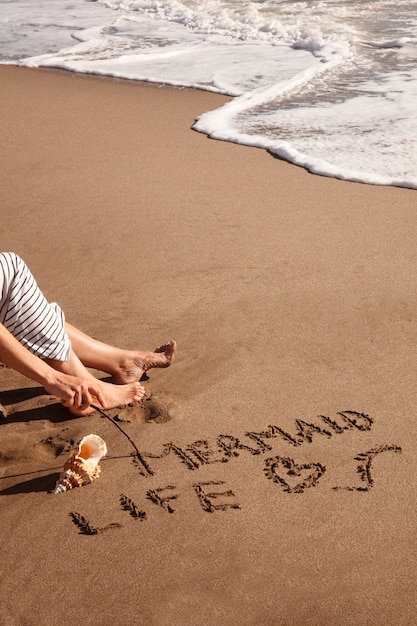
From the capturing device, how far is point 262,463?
2.97 metres

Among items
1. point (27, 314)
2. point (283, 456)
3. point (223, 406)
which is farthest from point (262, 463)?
point (27, 314)

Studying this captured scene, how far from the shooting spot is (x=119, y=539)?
263cm

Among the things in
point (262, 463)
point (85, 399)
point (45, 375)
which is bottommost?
point (262, 463)

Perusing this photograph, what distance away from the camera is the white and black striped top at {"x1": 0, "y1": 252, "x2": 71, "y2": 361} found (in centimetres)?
305

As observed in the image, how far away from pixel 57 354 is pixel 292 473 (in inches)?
41.3

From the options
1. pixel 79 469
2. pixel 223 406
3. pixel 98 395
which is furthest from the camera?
pixel 223 406

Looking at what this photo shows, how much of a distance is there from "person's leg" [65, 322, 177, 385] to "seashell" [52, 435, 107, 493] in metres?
0.60

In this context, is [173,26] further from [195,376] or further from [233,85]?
[195,376]

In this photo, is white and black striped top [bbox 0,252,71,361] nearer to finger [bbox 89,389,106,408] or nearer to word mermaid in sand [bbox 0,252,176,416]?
word mermaid in sand [bbox 0,252,176,416]

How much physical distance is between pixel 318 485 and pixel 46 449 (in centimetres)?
106

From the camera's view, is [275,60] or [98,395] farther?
[275,60]

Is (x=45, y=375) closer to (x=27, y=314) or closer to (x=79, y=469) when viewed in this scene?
(x=27, y=314)

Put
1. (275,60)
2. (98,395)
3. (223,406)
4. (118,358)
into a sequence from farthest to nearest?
(275,60), (118,358), (223,406), (98,395)

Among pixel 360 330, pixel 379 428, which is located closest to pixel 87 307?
pixel 360 330
